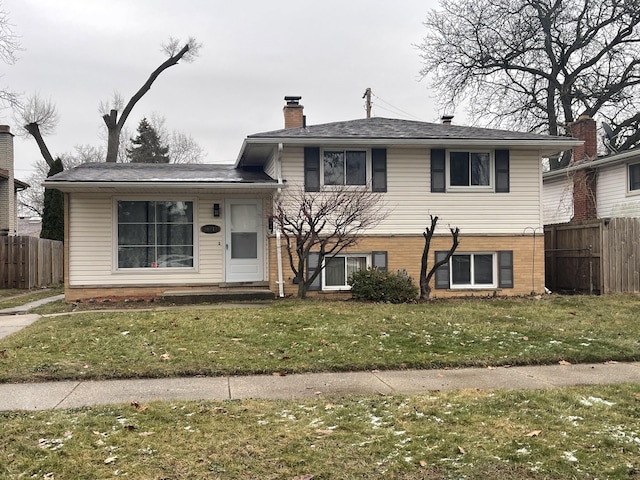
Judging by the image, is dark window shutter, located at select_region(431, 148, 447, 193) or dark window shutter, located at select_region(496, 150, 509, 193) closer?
dark window shutter, located at select_region(431, 148, 447, 193)

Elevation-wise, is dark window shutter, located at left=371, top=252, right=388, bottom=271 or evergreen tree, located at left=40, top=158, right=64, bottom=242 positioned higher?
evergreen tree, located at left=40, top=158, right=64, bottom=242

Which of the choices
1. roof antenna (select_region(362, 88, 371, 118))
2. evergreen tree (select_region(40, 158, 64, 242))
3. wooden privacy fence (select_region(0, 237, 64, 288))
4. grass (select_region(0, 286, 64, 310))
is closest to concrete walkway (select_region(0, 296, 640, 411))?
grass (select_region(0, 286, 64, 310))

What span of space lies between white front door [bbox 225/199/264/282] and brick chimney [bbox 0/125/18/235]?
16.1 m

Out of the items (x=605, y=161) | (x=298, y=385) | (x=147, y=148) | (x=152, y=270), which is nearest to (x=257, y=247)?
(x=152, y=270)

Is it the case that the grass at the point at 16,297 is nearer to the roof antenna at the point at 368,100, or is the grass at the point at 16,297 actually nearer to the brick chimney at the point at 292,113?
the brick chimney at the point at 292,113

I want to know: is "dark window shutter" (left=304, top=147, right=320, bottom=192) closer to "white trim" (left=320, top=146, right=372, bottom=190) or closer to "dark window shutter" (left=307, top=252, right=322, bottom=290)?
"white trim" (left=320, top=146, right=372, bottom=190)

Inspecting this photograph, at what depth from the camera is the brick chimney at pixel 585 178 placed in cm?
1991

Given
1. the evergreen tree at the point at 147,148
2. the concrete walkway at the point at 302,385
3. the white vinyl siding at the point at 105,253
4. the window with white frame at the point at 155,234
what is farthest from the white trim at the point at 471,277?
the evergreen tree at the point at 147,148

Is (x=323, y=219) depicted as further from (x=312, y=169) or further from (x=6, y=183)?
(x=6, y=183)

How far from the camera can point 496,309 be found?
37.2ft

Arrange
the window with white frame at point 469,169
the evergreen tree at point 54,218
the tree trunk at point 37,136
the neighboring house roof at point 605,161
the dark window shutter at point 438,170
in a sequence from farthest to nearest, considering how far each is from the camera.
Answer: the tree trunk at point 37,136 → the evergreen tree at point 54,218 → the neighboring house roof at point 605,161 → the window with white frame at point 469,169 → the dark window shutter at point 438,170

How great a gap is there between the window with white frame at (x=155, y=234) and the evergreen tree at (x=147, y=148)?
3220 centimetres

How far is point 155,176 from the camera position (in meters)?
14.1

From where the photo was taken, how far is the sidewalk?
5.61 m
